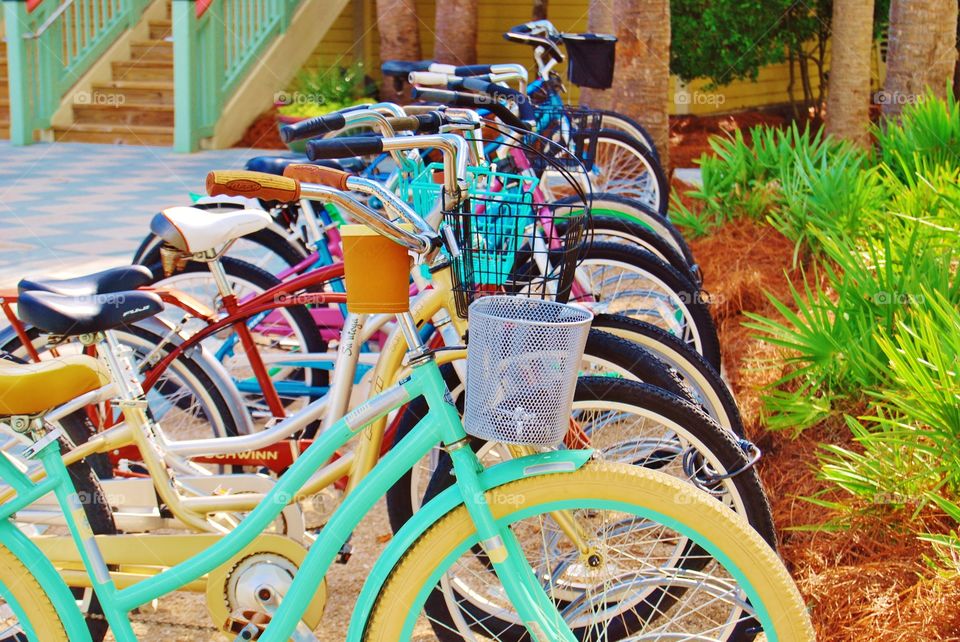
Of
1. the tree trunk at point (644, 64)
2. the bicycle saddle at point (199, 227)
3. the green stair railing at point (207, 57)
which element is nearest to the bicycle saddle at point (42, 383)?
the bicycle saddle at point (199, 227)

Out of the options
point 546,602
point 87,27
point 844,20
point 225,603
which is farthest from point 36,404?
point 87,27

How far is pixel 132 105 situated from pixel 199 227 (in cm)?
1063

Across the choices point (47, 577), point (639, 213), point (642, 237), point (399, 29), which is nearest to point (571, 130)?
point (639, 213)

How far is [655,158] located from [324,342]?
323 cm

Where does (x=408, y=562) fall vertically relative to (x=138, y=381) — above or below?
below

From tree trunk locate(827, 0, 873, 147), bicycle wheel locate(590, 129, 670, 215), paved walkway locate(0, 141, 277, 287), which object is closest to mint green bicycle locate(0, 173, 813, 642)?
bicycle wheel locate(590, 129, 670, 215)

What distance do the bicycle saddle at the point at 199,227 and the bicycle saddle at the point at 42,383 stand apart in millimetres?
575

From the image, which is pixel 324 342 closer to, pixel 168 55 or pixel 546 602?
pixel 546 602

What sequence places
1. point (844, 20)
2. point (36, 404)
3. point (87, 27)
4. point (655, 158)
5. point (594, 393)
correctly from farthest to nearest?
1. point (87, 27)
2. point (844, 20)
3. point (655, 158)
4. point (594, 393)
5. point (36, 404)

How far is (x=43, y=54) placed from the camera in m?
12.5

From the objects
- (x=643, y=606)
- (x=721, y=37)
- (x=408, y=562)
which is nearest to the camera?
(x=408, y=562)

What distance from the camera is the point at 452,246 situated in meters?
2.25

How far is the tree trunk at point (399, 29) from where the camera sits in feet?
39.5

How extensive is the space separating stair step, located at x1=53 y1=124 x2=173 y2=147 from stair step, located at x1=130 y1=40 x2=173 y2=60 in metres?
1.26
